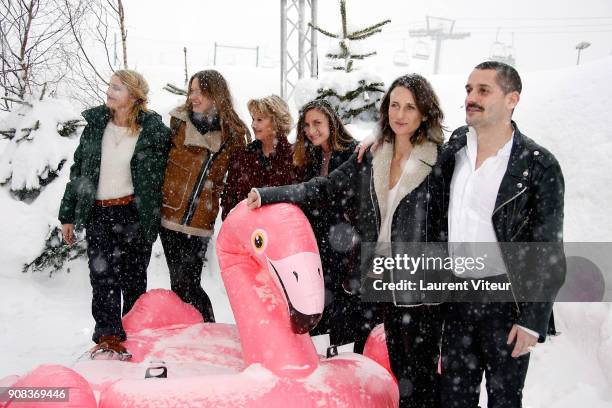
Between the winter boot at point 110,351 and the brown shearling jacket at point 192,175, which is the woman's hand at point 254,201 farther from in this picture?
the winter boot at point 110,351

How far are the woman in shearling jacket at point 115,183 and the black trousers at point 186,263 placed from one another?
174 mm

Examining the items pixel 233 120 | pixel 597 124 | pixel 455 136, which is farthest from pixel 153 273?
pixel 597 124

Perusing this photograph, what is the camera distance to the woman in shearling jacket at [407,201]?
2.27m

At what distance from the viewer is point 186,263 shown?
358 cm

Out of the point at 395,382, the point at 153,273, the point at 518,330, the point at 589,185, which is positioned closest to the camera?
the point at 518,330

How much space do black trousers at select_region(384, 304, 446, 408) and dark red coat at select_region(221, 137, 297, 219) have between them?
131 cm

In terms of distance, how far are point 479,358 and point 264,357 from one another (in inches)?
38.7

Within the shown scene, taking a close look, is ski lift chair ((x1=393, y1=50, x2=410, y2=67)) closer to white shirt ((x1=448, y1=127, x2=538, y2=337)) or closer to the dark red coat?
the dark red coat

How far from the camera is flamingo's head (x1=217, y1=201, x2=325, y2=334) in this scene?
2.24 m

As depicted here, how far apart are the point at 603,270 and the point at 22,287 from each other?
5214 millimetres

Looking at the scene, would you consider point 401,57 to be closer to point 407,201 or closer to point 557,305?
point 557,305

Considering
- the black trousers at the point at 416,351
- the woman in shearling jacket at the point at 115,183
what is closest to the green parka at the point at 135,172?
the woman in shearling jacket at the point at 115,183

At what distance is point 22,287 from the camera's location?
5.14 meters

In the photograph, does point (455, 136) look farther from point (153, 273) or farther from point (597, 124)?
point (153, 273)
